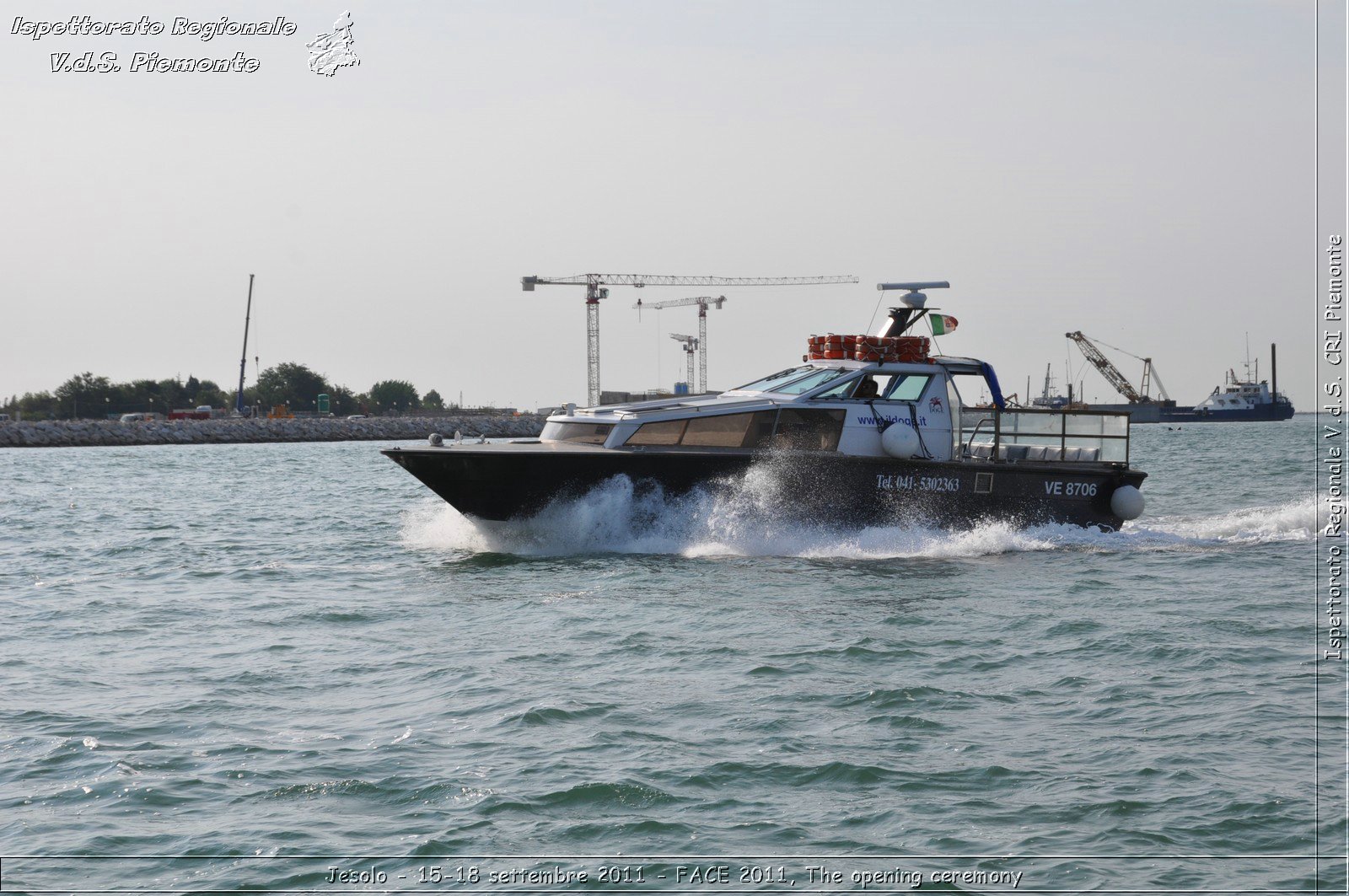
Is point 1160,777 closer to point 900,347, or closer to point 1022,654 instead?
point 1022,654

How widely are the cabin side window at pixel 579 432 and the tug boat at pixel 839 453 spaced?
1.2 inches

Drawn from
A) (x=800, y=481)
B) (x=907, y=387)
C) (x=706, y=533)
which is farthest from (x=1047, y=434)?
(x=706, y=533)

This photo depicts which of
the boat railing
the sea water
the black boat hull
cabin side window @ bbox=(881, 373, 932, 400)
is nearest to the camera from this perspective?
the sea water

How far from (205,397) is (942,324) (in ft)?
411

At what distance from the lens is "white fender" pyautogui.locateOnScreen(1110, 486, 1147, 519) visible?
17688mm

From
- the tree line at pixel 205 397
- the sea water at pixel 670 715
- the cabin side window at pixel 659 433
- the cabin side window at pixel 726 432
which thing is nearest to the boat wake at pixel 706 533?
the sea water at pixel 670 715

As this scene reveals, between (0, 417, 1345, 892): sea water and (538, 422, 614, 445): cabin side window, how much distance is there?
3.19 feet

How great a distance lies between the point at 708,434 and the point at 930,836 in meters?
10.3

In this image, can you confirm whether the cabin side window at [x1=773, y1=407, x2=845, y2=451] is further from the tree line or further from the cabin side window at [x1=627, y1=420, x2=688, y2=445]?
the tree line

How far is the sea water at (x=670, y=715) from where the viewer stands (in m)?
5.68

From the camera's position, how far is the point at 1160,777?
6.57m

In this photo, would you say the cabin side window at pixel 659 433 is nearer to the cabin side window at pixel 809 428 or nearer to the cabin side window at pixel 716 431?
the cabin side window at pixel 716 431

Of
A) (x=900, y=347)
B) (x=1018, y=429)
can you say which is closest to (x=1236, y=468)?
(x=1018, y=429)

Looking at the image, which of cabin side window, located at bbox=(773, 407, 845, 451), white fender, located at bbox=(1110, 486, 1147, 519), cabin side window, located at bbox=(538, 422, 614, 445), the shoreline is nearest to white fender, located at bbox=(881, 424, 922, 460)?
cabin side window, located at bbox=(773, 407, 845, 451)
